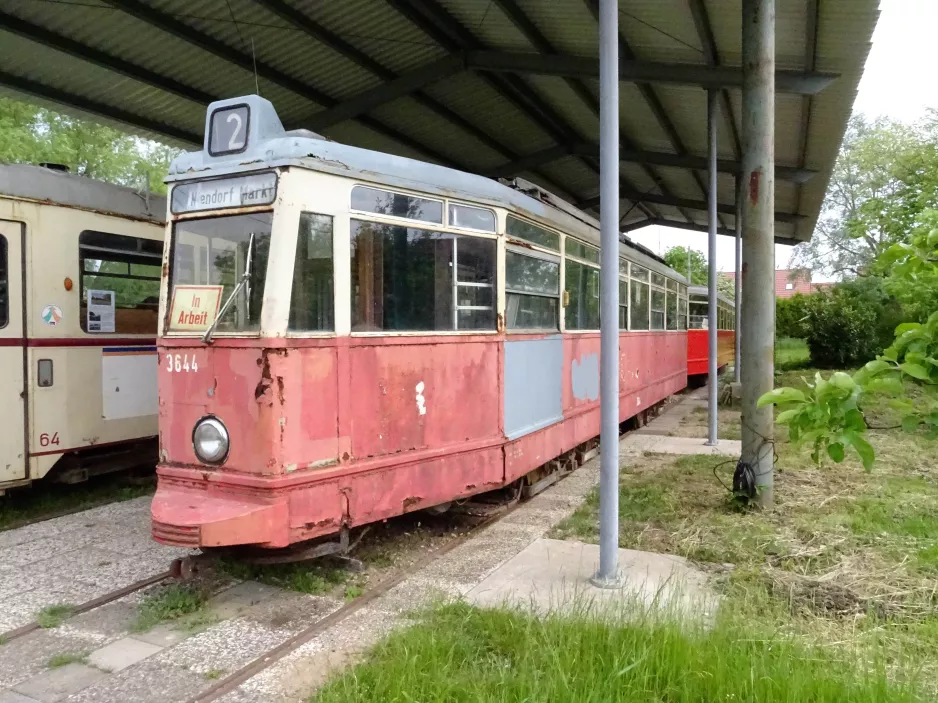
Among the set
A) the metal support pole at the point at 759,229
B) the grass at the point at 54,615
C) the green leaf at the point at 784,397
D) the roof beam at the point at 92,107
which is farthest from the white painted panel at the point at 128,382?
the green leaf at the point at 784,397

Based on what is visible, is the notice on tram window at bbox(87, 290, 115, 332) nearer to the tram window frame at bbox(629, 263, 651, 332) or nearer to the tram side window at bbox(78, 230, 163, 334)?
the tram side window at bbox(78, 230, 163, 334)

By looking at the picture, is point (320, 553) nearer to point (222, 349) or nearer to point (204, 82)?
point (222, 349)

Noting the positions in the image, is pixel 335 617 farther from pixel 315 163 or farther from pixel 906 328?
pixel 906 328

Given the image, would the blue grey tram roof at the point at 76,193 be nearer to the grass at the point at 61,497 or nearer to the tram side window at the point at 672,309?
the grass at the point at 61,497

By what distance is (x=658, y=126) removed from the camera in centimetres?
1305

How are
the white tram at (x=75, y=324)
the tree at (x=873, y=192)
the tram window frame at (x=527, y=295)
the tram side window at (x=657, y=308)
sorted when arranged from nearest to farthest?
the tram window frame at (x=527, y=295) → the white tram at (x=75, y=324) → the tram side window at (x=657, y=308) → the tree at (x=873, y=192)

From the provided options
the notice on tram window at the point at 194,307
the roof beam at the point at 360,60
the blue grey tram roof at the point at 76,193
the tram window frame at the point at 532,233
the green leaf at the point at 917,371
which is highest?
the roof beam at the point at 360,60

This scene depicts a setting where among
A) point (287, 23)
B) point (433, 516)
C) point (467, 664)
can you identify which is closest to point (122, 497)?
point (433, 516)

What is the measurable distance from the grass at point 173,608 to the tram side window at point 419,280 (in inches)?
79.3

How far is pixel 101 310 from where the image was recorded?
23.6 feet

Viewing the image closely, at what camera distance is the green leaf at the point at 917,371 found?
6.70ft

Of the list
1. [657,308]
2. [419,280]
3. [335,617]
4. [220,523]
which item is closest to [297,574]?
[335,617]

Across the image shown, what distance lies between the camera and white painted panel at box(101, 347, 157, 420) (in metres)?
7.16

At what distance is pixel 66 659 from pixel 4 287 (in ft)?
12.7
